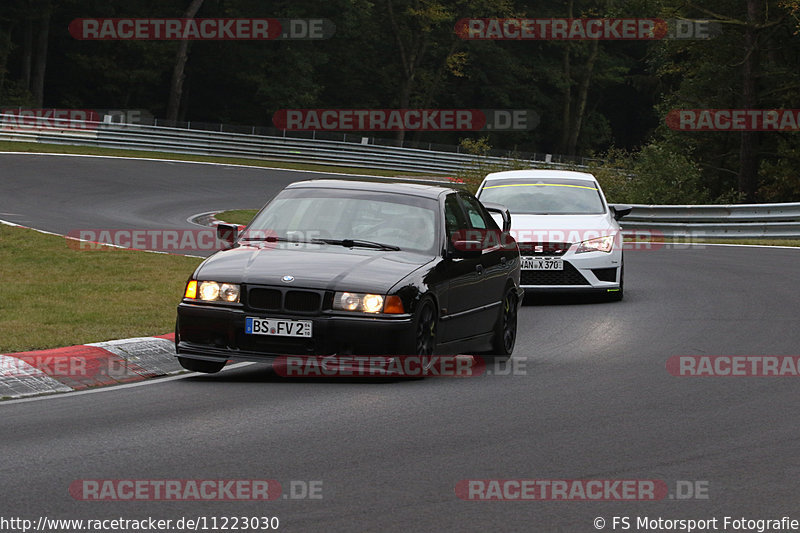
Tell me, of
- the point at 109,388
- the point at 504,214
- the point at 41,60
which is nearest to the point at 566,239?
the point at 504,214

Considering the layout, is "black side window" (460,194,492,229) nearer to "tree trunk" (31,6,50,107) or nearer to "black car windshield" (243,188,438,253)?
"black car windshield" (243,188,438,253)

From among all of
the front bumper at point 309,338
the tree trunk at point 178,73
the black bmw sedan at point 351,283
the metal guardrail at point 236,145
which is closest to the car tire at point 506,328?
the black bmw sedan at point 351,283

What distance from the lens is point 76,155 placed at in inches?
1805

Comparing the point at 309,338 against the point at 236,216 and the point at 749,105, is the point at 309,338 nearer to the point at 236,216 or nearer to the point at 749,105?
the point at 236,216

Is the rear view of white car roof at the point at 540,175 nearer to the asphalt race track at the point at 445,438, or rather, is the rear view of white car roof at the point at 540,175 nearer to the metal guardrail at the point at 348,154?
the asphalt race track at the point at 445,438

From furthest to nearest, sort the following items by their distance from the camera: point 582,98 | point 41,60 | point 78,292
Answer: point 582,98
point 41,60
point 78,292

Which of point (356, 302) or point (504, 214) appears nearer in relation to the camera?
point (356, 302)

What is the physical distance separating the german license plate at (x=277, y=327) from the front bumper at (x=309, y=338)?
0.03 meters

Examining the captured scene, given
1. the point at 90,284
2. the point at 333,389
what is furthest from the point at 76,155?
the point at 333,389

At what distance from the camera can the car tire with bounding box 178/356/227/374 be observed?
9.98 metres

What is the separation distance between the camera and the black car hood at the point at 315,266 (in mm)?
9531

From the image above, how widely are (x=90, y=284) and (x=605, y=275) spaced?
6.00m

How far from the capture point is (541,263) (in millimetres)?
15930

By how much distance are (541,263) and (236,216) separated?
51.9 feet
